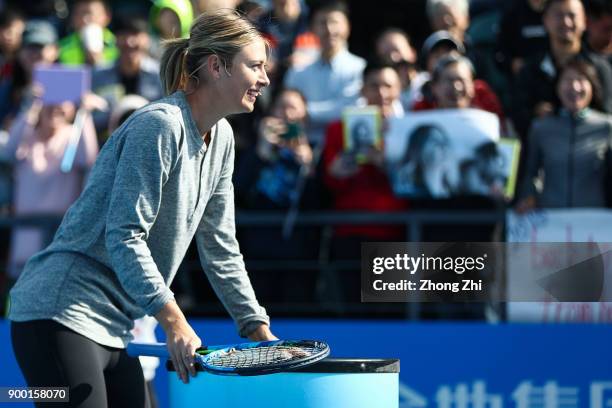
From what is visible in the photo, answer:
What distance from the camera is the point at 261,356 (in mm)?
3051

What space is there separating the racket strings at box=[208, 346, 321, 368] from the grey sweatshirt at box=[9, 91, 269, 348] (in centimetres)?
22

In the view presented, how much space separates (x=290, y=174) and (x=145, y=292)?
3.41 metres

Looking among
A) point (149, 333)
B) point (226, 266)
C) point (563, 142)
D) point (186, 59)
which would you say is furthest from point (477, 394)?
point (186, 59)

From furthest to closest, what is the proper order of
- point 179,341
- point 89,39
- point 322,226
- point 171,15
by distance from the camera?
point 89,39 < point 171,15 < point 322,226 < point 179,341

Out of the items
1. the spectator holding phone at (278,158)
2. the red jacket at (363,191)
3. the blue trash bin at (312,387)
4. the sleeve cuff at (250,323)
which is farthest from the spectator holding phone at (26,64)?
the blue trash bin at (312,387)

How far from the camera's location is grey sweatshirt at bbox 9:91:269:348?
298cm

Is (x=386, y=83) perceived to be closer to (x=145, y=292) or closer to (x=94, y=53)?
(x=94, y=53)

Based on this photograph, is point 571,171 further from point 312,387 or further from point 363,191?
point 312,387

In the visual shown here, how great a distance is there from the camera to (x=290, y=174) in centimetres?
634

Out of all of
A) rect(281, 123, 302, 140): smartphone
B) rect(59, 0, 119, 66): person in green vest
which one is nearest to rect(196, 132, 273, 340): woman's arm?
rect(281, 123, 302, 140): smartphone

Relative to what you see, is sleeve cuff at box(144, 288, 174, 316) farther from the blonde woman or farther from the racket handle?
the racket handle

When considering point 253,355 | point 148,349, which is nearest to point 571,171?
point 253,355

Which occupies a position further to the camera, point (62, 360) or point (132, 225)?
point (62, 360)

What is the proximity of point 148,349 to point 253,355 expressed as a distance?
0.28 metres
